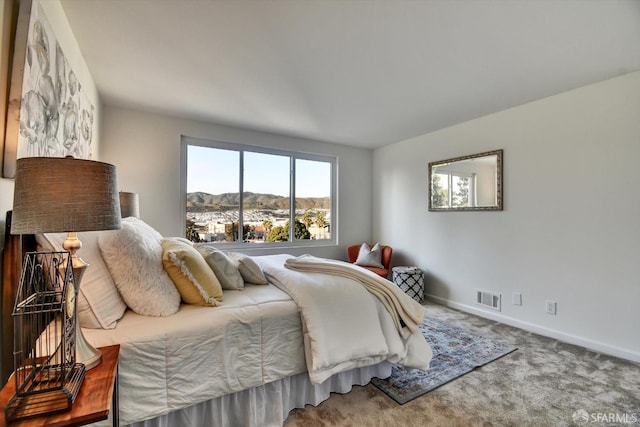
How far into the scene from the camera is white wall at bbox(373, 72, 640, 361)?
2.50 m

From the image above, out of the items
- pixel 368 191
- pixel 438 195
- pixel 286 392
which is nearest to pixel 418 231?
pixel 438 195

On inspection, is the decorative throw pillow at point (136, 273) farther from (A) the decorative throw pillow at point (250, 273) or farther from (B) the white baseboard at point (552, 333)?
(B) the white baseboard at point (552, 333)

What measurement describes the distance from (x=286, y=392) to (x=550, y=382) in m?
1.92

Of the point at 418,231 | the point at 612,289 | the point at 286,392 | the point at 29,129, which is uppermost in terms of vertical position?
the point at 29,129

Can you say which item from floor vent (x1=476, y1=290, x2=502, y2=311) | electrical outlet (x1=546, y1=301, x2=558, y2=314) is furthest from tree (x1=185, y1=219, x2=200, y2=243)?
electrical outlet (x1=546, y1=301, x2=558, y2=314)

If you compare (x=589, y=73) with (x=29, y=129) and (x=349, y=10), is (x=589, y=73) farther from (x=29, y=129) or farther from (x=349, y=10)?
(x=29, y=129)

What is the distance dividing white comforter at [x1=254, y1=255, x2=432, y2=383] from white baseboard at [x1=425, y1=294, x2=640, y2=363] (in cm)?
Result: 181

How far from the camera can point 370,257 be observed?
4.31 metres

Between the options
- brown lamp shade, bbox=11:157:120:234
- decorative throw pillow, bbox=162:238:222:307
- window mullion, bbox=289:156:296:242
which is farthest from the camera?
window mullion, bbox=289:156:296:242

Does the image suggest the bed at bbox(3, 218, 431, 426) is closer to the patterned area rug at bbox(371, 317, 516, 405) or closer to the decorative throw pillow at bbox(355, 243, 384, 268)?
the patterned area rug at bbox(371, 317, 516, 405)

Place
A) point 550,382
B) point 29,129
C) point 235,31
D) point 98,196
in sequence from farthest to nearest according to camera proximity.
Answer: point 550,382 → point 235,31 → point 29,129 → point 98,196

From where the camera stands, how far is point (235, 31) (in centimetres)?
194

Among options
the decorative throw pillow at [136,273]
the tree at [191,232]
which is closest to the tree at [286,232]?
the tree at [191,232]

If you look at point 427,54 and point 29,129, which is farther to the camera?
point 427,54
